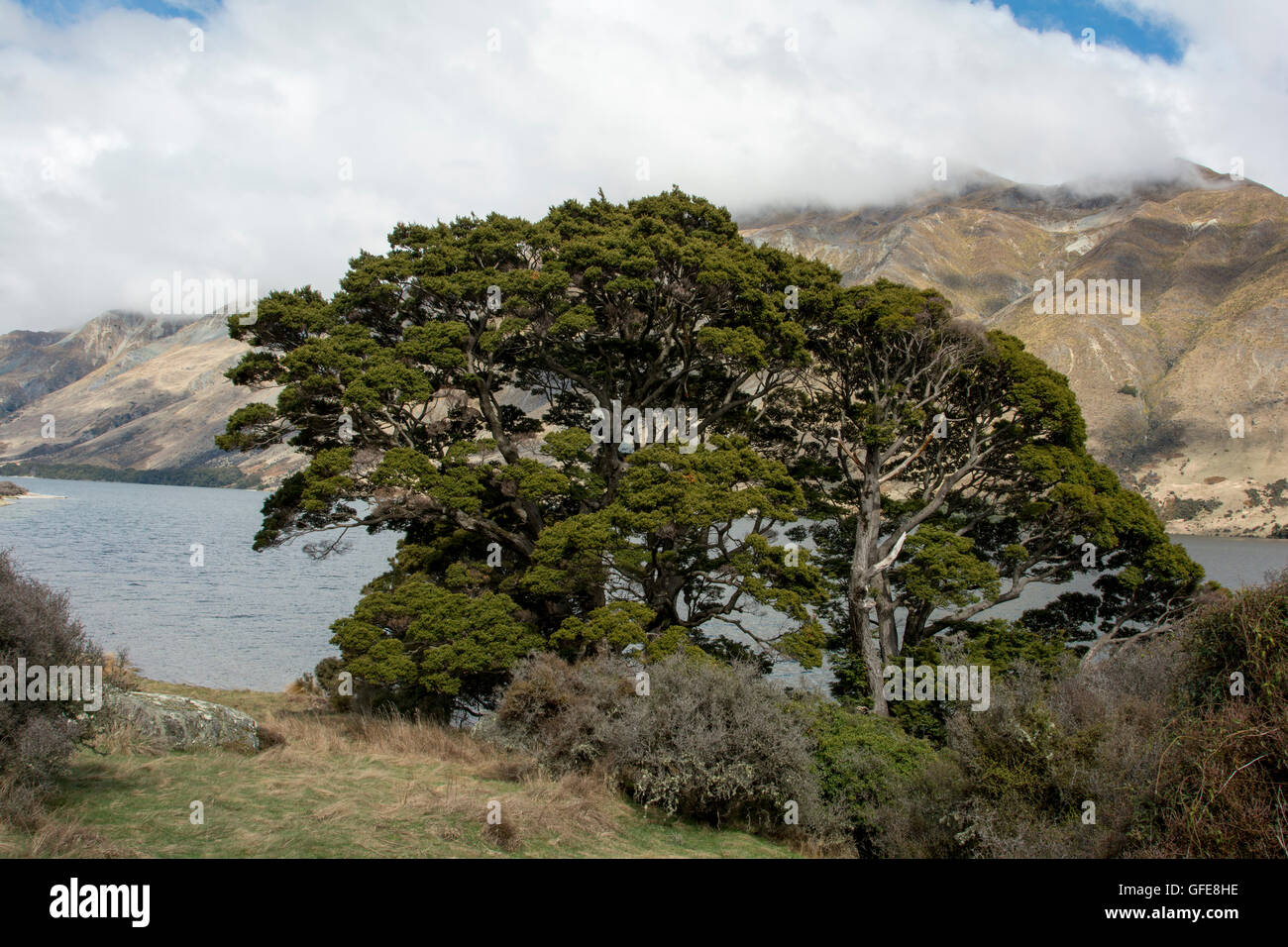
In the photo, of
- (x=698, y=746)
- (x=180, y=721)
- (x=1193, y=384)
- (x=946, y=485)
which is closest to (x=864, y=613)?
(x=946, y=485)

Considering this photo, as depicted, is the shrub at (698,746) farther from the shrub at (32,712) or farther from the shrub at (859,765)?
the shrub at (32,712)

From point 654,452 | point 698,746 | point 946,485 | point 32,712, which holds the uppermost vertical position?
point 654,452

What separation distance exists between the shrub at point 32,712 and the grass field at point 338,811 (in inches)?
14.4

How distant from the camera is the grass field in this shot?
328 inches

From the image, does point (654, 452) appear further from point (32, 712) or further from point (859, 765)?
point (32, 712)

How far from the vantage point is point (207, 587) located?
1928 inches

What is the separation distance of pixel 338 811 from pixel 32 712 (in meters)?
3.35

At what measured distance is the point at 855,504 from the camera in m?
26.4

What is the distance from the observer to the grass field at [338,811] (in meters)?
8.32

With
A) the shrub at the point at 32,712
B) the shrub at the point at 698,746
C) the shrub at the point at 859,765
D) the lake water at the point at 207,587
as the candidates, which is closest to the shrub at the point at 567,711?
the shrub at the point at 698,746

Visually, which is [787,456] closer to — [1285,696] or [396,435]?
[396,435]

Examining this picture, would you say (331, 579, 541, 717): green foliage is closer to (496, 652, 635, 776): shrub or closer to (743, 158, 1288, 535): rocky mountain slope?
(496, 652, 635, 776): shrub
